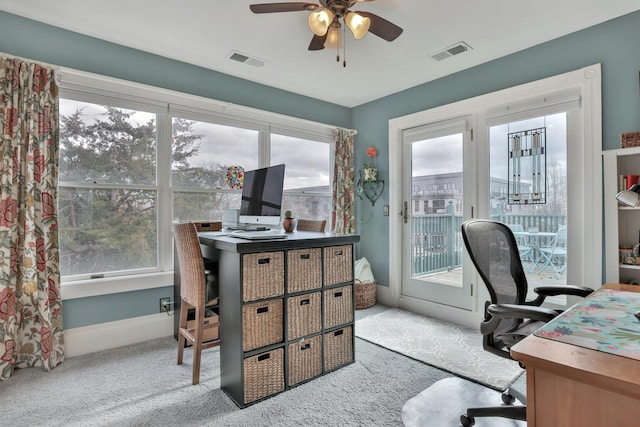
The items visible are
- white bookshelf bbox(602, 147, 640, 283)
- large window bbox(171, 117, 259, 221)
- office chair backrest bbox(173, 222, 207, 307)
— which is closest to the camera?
office chair backrest bbox(173, 222, 207, 307)

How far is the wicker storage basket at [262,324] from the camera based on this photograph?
6.22 feet

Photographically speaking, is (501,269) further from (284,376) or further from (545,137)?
(545,137)

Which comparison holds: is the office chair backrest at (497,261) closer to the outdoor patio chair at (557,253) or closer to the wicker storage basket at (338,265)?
the wicker storage basket at (338,265)

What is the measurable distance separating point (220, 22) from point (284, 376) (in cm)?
247

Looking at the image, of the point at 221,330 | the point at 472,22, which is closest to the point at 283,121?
the point at 472,22

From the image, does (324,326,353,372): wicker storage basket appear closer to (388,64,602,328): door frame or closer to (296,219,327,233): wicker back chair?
(296,219,327,233): wicker back chair

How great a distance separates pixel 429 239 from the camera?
3680 millimetres

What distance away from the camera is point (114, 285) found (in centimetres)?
269

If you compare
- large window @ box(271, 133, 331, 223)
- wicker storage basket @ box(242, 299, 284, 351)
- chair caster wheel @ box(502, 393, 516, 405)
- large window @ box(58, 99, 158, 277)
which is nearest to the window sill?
large window @ box(58, 99, 158, 277)

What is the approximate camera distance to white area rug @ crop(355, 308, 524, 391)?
2.24m

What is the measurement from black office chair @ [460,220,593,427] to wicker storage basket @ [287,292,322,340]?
954mm

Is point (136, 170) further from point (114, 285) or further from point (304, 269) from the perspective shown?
point (304, 269)

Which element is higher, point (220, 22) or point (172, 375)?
point (220, 22)

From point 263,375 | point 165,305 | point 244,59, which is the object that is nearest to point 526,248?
point 263,375
